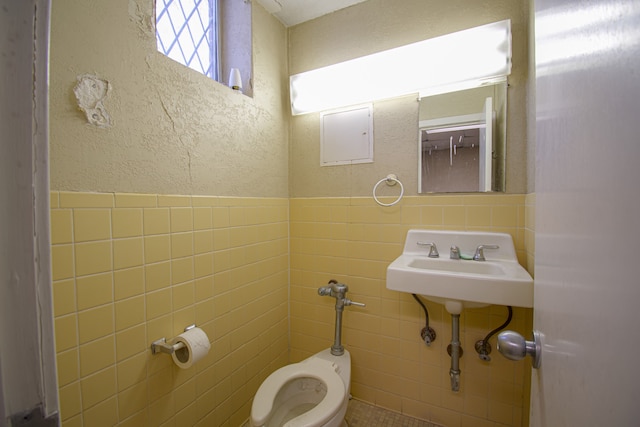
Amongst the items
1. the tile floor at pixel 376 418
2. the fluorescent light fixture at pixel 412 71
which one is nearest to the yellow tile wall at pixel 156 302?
the tile floor at pixel 376 418

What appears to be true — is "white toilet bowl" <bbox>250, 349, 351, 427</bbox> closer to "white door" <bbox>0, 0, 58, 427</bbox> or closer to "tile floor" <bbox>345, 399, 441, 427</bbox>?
"tile floor" <bbox>345, 399, 441, 427</bbox>

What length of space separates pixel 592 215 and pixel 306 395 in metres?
1.34

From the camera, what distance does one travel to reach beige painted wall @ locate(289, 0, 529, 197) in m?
1.13

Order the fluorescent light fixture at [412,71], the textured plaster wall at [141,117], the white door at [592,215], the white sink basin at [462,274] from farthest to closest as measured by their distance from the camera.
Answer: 1. the fluorescent light fixture at [412,71]
2. the white sink basin at [462,274]
3. the textured plaster wall at [141,117]
4. the white door at [592,215]

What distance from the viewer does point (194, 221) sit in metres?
1.05

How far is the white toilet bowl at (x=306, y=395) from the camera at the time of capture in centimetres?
92

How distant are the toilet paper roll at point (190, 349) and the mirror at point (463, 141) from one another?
118cm

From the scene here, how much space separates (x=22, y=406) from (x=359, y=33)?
1.74 m

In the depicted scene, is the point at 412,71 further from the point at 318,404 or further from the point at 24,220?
the point at 318,404

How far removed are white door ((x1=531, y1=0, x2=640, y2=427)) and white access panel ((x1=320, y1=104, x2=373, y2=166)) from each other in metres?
0.97

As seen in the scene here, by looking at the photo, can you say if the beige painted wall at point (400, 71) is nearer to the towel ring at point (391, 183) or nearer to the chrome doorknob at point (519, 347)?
the towel ring at point (391, 183)

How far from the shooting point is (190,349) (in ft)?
2.94

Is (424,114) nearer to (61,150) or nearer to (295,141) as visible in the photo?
(295,141)

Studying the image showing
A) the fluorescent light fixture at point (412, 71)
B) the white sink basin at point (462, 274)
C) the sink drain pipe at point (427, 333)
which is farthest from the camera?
the sink drain pipe at point (427, 333)
